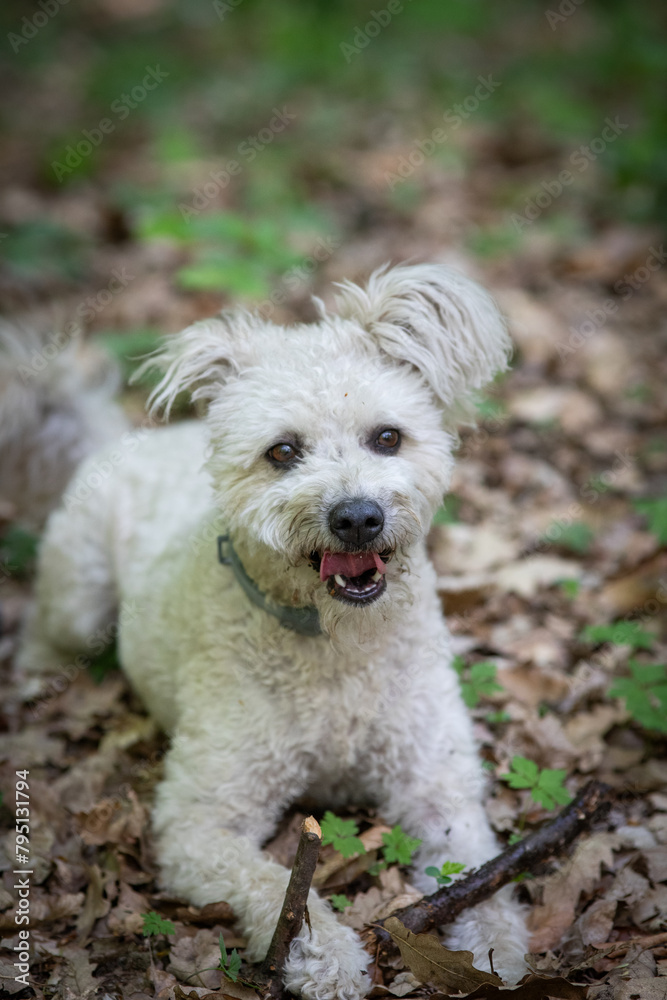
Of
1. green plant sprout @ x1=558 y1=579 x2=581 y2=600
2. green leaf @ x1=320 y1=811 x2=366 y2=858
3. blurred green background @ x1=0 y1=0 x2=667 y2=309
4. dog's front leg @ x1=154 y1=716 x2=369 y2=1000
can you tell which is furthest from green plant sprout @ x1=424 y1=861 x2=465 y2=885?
blurred green background @ x1=0 y1=0 x2=667 y2=309

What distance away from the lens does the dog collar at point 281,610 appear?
327cm

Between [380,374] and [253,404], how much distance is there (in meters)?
0.51

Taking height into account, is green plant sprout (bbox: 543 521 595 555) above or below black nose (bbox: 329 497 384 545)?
below

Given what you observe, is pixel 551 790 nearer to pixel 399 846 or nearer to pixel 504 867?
pixel 504 867

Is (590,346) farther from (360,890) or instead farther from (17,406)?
(360,890)

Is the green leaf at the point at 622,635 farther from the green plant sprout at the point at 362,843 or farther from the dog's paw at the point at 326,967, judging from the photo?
the dog's paw at the point at 326,967

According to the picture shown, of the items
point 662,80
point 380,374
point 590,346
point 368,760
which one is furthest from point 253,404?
point 662,80

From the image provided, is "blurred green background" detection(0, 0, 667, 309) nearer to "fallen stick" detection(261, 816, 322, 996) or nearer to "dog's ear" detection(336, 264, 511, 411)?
"dog's ear" detection(336, 264, 511, 411)

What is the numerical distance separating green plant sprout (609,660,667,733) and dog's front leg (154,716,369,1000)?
1.56 m

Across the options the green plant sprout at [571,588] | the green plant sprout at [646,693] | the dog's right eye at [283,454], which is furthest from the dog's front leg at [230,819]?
the green plant sprout at [571,588]

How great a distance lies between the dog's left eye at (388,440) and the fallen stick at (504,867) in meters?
1.55

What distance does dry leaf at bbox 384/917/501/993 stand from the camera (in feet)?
9.04

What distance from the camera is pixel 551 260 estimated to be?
8391 mm

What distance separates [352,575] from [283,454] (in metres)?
0.54
